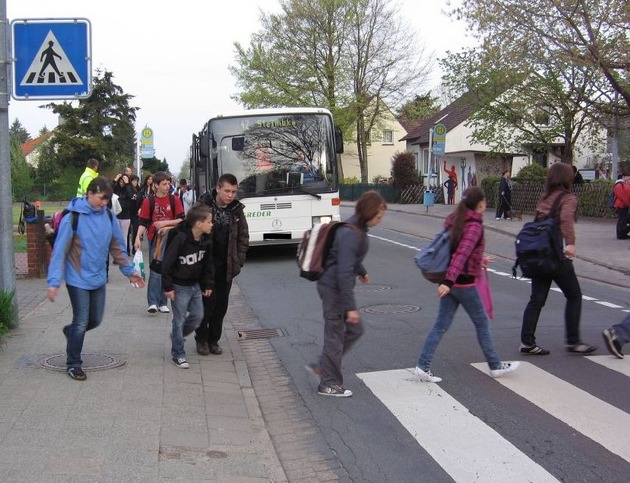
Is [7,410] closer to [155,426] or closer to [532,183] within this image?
[155,426]

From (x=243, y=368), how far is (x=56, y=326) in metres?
2.61

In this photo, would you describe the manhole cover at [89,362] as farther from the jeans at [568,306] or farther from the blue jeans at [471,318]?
the jeans at [568,306]

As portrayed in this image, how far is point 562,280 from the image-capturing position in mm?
6809

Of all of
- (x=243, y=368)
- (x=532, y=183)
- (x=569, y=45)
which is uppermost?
(x=569, y=45)

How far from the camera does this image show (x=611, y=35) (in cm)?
2105

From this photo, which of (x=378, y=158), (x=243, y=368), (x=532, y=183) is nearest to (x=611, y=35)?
(x=532, y=183)

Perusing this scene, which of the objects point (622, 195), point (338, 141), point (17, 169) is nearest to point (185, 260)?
point (338, 141)

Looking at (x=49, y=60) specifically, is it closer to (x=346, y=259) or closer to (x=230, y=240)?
(x=230, y=240)

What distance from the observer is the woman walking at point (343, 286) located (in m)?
5.38

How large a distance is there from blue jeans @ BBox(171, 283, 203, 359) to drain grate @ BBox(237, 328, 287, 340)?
1508 mm

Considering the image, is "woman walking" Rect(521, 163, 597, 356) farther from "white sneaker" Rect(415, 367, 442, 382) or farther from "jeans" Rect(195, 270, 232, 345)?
"jeans" Rect(195, 270, 232, 345)

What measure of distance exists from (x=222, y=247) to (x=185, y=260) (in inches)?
21.4

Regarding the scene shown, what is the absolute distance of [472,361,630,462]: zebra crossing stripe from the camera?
187 inches

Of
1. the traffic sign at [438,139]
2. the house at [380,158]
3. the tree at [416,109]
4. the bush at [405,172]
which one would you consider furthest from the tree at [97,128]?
the traffic sign at [438,139]
